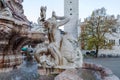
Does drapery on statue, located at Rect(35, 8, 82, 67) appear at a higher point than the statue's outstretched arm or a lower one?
lower

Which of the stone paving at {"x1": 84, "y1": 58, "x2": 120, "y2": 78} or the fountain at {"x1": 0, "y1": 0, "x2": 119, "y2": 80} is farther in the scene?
the stone paving at {"x1": 84, "y1": 58, "x2": 120, "y2": 78}

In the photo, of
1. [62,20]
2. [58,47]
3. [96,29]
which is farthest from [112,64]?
[96,29]

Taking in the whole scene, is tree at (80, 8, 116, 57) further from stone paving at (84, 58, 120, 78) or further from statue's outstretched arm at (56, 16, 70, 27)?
statue's outstretched arm at (56, 16, 70, 27)

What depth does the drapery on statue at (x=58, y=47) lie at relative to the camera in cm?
643

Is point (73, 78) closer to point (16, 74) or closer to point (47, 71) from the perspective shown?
point (47, 71)

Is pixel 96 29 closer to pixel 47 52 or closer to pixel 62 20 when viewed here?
pixel 62 20

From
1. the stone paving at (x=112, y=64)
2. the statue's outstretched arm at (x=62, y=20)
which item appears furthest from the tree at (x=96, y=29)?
the statue's outstretched arm at (x=62, y=20)

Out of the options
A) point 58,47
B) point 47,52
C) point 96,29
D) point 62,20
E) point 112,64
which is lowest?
point 112,64

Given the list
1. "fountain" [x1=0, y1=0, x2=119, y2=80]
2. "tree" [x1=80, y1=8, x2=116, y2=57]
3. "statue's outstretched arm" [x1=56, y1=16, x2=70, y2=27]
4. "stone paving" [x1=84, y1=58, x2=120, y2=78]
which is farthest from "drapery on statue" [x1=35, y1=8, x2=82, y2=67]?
"tree" [x1=80, y1=8, x2=116, y2=57]

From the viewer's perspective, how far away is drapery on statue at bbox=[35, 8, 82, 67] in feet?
21.1

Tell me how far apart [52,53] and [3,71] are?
1.32 meters

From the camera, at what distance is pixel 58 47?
21.3 feet

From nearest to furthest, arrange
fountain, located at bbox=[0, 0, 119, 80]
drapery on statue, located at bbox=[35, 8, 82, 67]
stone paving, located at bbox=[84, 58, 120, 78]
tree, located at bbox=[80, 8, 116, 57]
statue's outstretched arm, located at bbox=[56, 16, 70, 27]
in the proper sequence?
fountain, located at bbox=[0, 0, 119, 80], drapery on statue, located at bbox=[35, 8, 82, 67], statue's outstretched arm, located at bbox=[56, 16, 70, 27], stone paving, located at bbox=[84, 58, 120, 78], tree, located at bbox=[80, 8, 116, 57]

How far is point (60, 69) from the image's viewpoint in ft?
20.7
